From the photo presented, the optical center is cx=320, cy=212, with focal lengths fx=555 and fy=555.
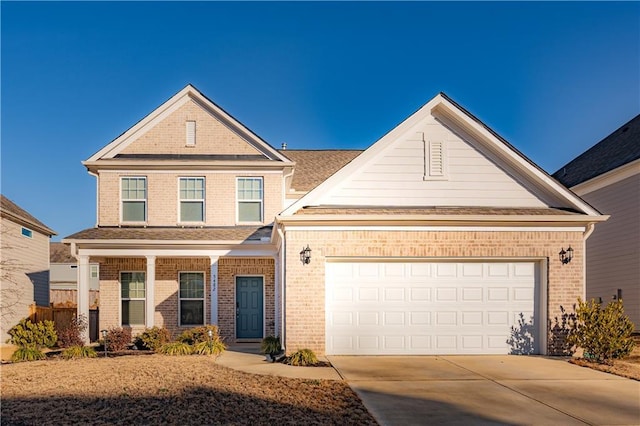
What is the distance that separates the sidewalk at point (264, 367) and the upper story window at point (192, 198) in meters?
5.40

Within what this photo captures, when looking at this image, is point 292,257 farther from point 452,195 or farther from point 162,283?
point 162,283

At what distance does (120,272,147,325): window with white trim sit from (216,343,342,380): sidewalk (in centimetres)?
476

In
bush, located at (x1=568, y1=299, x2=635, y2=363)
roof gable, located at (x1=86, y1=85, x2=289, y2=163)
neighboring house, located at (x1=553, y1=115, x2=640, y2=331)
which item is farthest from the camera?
roof gable, located at (x1=86, y1=85, x2=289, y2=163)

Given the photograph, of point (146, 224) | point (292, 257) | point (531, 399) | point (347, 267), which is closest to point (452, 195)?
point (347, 267)

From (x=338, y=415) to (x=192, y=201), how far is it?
1246 cm

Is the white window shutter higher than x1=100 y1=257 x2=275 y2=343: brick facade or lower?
higher

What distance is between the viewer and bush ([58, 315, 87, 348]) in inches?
626

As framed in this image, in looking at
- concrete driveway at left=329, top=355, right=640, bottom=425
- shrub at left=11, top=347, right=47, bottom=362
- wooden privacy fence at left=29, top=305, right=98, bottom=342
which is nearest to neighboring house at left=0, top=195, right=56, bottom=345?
wooden privacy fence at left=29, top=305, right=98, bottom=342

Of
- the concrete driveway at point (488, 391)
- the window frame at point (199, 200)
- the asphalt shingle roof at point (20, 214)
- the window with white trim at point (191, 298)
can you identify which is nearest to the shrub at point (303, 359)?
the concrete driveway at point (488, 391)

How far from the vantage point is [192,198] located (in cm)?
1862

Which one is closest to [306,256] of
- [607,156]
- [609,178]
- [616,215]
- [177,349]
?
[177,349]

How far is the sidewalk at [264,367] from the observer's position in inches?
412

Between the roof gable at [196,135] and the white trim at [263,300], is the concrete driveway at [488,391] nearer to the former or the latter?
the white trim at [263,300]

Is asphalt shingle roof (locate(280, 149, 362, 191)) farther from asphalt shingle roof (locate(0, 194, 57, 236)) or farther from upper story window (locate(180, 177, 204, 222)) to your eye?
asphalt shingle roof (locate(0, 194, 57, 236))
